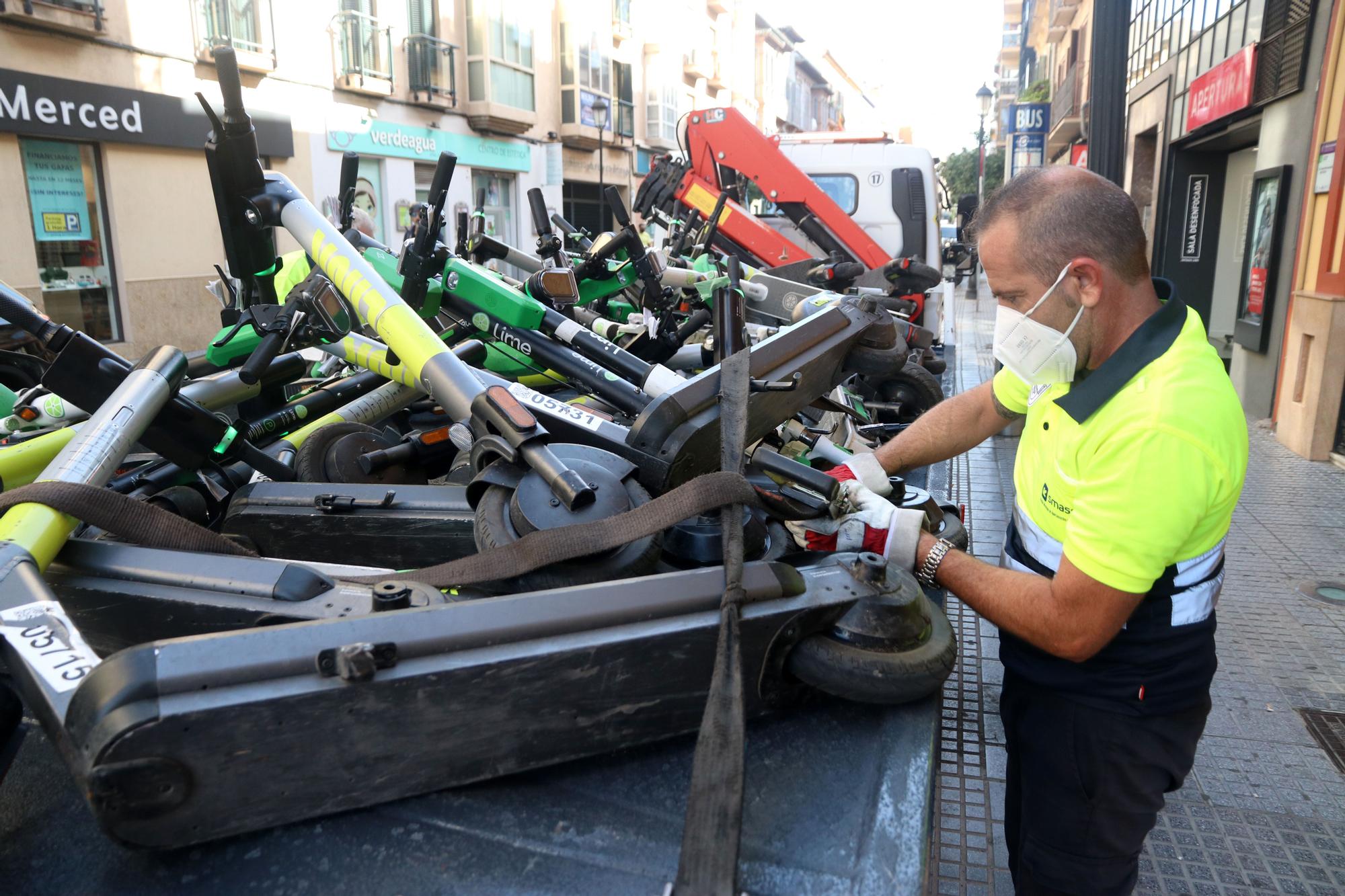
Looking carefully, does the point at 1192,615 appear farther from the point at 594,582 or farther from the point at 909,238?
the point at 909,238

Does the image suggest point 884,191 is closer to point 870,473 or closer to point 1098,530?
point 870,473

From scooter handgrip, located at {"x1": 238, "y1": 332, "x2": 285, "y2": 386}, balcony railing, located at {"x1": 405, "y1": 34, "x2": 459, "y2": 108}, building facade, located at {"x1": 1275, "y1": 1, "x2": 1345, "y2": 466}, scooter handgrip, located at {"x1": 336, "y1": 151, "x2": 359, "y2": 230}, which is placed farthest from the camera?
balcony railing, located at {"x1": 405, "y1": 34, "x2": 459, "y2": 108}

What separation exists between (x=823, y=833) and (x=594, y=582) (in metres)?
0.46

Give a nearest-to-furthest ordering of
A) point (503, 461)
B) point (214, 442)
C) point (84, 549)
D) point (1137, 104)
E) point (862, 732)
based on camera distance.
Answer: point (862, 732) → point (84, 549) → point (503, 461) → point (214, 442) → point (1137, 104)

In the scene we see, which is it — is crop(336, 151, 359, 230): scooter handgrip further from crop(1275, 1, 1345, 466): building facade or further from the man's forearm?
crop(1275, 1, 1345, 466): building facade

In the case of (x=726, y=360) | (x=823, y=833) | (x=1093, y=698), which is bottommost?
(x=1093, y=698)

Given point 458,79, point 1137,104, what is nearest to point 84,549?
point 1137,104

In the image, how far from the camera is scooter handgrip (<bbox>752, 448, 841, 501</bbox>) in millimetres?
2027

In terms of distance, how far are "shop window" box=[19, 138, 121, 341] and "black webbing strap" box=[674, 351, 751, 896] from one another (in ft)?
44.9

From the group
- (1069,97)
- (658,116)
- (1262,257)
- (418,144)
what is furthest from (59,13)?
(1069,97)

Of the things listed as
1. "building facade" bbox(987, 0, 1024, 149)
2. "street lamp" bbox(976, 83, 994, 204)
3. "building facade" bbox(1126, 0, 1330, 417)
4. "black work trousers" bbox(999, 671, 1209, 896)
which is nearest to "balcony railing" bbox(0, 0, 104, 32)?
"building facade" bbox(1126, 0, 1330, 417)

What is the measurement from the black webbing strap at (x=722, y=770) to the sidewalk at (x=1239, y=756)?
1026mm

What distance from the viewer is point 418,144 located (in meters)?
19.5

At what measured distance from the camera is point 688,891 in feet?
3.58
